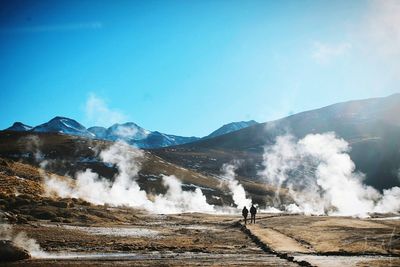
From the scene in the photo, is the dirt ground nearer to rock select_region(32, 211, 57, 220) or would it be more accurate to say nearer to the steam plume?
the steam plume

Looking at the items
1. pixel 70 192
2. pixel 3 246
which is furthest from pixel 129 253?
pixel 70 192

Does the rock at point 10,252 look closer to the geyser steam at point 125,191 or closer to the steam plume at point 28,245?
the steam plume at point 28,245

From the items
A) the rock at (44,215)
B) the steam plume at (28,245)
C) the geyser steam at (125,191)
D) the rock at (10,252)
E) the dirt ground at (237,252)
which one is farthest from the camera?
the geyser steam at (125,191)

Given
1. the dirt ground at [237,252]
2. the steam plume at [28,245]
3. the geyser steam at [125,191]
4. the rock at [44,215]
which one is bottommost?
the dirt ground at [237,252]

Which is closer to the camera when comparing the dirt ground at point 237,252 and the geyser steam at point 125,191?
the dirt ground at point 237,252

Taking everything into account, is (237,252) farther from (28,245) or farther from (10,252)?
(10,252)

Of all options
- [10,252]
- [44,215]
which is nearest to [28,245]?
[10,252]

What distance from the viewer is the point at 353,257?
26.8 meters

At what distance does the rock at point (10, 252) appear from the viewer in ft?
76.9

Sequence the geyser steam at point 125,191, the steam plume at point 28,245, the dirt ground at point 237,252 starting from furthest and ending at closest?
1. the geyser steam at point 125,191
2. the steam plume at point 28,245
3. the dirt ground at point 237,252

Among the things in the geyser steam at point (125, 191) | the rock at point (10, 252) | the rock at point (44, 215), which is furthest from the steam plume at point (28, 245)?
the geyser steam at point (125, 191)

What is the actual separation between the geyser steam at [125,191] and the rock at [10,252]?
6451 cm

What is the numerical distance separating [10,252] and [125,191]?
97938 millimetres

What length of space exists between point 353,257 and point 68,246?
1937 centimetres
